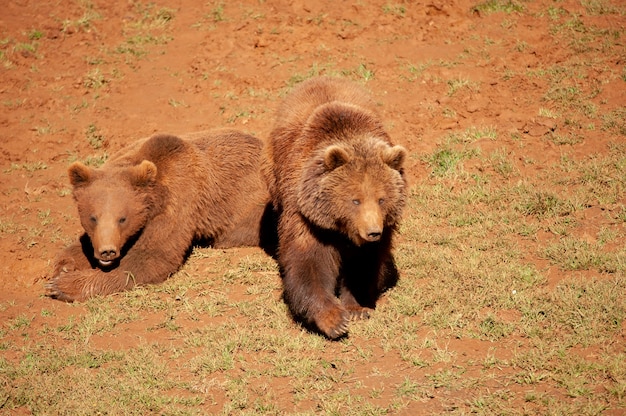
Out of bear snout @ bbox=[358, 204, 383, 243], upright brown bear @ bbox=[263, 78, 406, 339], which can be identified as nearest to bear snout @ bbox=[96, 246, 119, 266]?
upright brown bear @ bbox=[263, 78, 406, 339]

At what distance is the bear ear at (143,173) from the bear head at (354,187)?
6.44 ft

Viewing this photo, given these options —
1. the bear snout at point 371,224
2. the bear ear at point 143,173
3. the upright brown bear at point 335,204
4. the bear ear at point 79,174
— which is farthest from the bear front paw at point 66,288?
the bear snout at point 371,224

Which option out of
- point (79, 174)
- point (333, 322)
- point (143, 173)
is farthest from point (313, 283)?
point (79, 174)

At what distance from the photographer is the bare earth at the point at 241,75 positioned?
31.7 ft

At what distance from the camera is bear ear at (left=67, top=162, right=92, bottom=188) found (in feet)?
24.8

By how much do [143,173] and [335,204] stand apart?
7.77 feet

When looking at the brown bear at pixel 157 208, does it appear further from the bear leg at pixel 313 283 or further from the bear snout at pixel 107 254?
the bear leg at pixel 313 283

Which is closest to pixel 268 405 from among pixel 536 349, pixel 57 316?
pixel 536 349

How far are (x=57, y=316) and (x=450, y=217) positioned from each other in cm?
435

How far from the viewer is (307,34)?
39.8 feet

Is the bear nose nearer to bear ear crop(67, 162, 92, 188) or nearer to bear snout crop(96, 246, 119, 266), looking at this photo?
bear snout crop(96, 246, 119, 266)

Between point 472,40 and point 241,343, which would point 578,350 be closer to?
point 241,343

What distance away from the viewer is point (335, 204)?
6414mm

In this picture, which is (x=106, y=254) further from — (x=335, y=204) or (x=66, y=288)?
(x=335, y=204)
